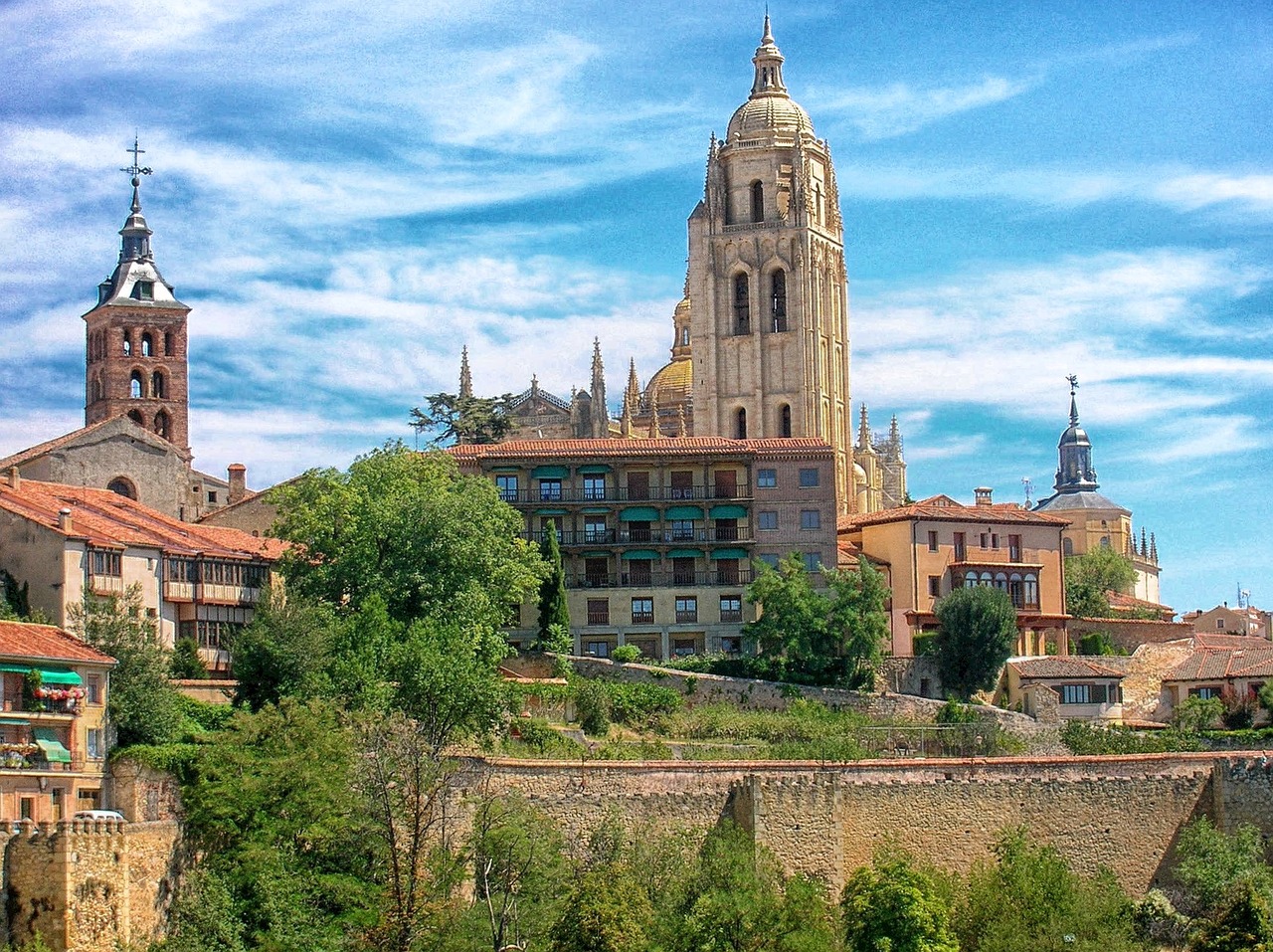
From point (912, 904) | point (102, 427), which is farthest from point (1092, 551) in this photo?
point (912, 904)

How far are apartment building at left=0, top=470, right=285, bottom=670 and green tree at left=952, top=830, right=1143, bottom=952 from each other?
2481cm

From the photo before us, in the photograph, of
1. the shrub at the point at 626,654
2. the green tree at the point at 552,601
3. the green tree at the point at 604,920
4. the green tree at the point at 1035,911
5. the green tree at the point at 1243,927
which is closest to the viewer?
the green tree at the point at 604,920

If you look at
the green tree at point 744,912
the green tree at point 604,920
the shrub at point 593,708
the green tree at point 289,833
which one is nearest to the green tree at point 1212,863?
the green tree at point 744,912

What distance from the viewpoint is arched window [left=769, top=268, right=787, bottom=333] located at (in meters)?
125

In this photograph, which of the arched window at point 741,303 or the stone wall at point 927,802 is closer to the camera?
the stone wall at point 927,802

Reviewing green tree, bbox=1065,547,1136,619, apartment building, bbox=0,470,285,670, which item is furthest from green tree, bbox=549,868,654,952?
green tree, bbox=1065,547,1136,619

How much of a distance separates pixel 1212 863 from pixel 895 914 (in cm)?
995

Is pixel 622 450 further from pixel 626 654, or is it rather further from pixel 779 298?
pixel 779 298

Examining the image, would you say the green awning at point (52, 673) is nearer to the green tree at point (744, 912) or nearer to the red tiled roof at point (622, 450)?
the green tree at point (744, 912)

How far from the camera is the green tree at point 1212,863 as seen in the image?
60.9 m

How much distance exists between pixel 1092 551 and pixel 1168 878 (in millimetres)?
63752

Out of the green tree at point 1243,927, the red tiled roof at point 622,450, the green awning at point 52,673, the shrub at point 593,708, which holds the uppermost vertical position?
the red tiled roof at point 622,450

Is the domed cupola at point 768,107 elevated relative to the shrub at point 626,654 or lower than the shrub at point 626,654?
elevated

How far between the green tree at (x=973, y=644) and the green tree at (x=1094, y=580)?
1613 centimetres
